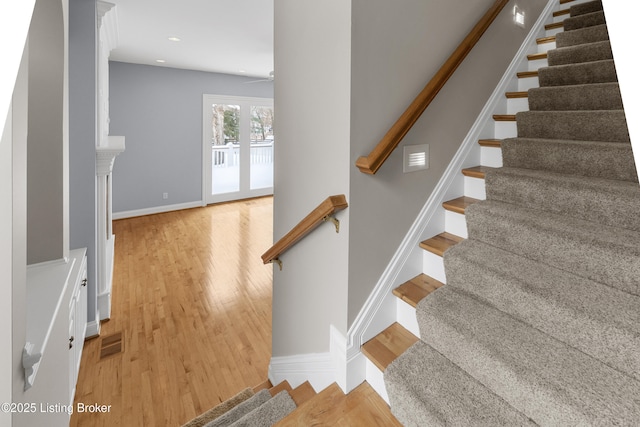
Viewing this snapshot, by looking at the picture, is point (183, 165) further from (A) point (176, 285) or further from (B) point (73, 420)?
(B) point (73, 420)

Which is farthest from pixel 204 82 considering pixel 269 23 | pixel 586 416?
pixel 586 416

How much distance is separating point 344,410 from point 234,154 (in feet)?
22.8

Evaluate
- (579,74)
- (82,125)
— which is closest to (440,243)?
(579,74)

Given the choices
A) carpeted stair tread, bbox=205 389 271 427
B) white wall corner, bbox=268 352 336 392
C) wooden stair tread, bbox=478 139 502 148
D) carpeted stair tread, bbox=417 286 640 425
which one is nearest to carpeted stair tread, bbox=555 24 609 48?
wooden stair tread, bbox=478 139 502 148

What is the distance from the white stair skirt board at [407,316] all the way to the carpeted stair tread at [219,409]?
127 cm

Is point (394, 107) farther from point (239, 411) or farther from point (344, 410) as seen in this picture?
point (239, 411)

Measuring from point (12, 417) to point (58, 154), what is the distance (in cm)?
148

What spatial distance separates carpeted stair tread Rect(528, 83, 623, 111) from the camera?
194cm

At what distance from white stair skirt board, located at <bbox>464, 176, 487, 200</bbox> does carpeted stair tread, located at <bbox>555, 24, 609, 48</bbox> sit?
1.44 metres

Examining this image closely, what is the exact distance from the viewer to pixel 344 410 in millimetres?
1421

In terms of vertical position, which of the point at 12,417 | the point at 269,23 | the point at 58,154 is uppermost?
the point at 269,23

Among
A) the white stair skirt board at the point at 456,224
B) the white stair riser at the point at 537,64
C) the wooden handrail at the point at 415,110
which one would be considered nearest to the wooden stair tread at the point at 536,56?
the white stair riser at the point at 537,64

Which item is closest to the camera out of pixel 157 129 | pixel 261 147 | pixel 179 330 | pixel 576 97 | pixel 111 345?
pixel 576 97

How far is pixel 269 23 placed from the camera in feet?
12.8
